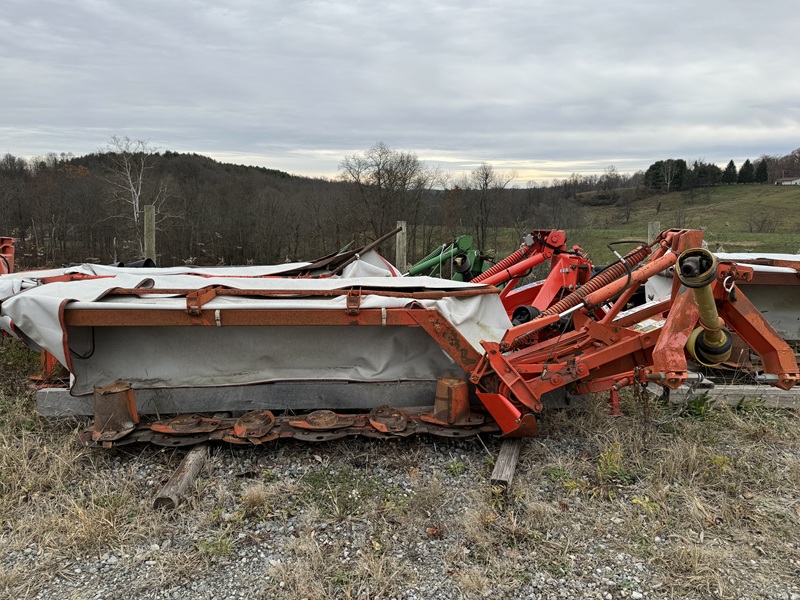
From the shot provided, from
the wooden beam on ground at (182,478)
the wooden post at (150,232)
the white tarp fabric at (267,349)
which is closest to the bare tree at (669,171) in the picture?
the wooden post at (150,232)

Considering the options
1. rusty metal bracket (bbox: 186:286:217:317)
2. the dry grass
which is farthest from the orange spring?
rusty metal bracket (bbox: 186:286:217:317)

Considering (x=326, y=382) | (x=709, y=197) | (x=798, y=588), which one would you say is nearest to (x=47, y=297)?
(x=326, y=382)

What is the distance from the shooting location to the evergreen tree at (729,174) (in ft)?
219

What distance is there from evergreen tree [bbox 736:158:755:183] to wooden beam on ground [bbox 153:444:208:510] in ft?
262

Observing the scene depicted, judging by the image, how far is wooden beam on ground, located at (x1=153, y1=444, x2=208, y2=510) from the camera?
3275 millimetres

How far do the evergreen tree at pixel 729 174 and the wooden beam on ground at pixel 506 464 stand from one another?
247ft

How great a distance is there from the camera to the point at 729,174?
221 ft

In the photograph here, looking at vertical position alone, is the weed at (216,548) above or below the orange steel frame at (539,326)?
below

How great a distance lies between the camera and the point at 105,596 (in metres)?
2.63

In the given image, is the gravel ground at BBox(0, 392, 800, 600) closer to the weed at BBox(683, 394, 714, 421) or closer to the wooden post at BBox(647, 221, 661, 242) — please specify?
the weed at BBox(683, 394, 714, 421)

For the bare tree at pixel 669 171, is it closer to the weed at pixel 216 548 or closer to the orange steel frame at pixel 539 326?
the orange steel frame at pixel 539 326

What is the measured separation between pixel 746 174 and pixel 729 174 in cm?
384

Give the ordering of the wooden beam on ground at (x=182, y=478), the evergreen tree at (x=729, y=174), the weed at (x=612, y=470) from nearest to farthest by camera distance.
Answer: the wooden beam on ground at (x=182, y=478), the weed at (x=612, y=470), the evergreen tree at (x=729, y=174)

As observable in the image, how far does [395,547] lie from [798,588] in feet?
6.74
